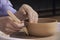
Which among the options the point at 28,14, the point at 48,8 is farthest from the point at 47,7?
the point at 28,14

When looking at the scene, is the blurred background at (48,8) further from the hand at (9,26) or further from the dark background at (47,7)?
the hand at (9,26)

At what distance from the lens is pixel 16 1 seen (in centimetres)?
367

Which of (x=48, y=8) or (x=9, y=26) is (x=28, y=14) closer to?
(x=9, y=26)

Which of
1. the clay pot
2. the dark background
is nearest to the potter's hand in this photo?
the clay pot

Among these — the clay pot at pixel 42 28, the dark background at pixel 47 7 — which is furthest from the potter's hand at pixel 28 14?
the dark background at pixel 47 7

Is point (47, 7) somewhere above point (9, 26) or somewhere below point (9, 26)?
above

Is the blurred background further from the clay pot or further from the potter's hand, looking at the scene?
the clay pot

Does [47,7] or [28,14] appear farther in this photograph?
[47,7]

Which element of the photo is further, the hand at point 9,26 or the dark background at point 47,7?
the dark background at point 47,7

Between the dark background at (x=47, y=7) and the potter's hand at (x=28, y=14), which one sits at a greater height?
the dark background at (x=47, y=7)

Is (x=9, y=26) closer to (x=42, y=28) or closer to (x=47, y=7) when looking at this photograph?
(x=42, y=28)

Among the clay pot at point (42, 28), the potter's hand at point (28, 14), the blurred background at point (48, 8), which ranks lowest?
the clay pot at point (42, 28)

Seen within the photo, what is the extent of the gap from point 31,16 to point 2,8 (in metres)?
0.48

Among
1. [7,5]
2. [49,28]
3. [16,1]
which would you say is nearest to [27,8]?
[49,28]
